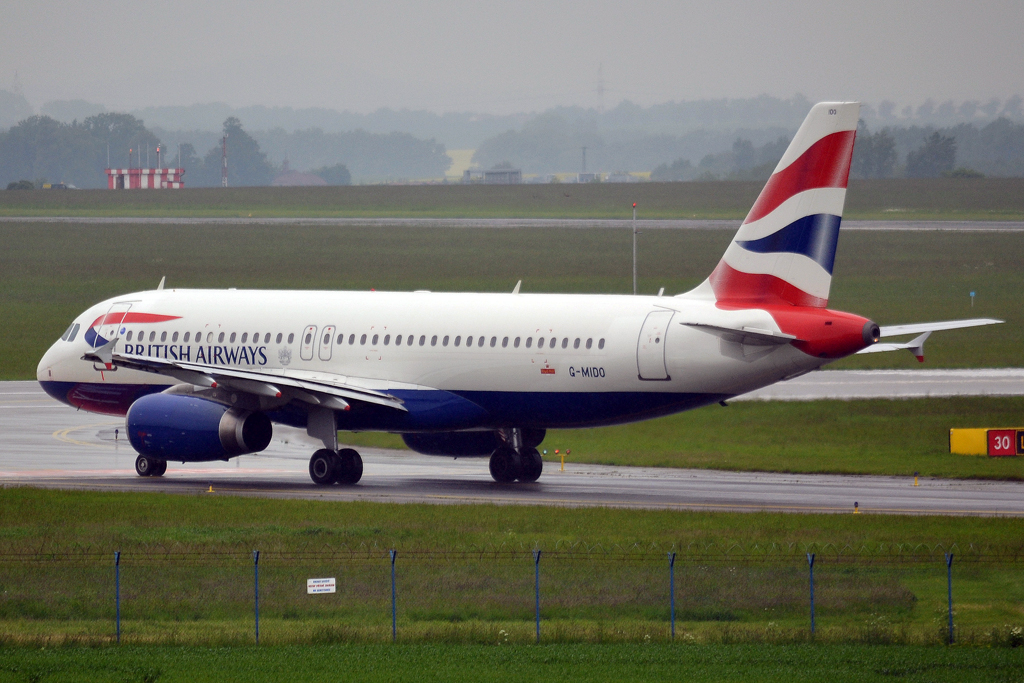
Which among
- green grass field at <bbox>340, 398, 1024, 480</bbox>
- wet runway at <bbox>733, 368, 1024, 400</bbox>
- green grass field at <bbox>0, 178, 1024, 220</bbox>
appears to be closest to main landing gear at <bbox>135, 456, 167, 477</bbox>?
green grass field at <bbox>340, 398, 1024, 480</bbox>

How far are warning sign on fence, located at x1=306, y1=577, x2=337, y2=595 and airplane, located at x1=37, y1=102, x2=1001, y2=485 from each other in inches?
554

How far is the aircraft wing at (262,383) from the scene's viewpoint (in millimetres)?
34094

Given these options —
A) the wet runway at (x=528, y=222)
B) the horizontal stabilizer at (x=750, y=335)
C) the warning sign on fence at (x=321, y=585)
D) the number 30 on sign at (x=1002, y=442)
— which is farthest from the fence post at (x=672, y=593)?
the wet runway at (x=528, y=222)

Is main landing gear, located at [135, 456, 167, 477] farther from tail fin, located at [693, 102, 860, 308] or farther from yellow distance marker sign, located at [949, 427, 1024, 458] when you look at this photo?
yellow distance marker sign, located at [949, 427, 1024, 458]

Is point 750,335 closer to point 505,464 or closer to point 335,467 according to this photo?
point 505,464

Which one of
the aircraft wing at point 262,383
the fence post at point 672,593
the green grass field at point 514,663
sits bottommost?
the green grass field at point 514,663

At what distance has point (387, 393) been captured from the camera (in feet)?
120

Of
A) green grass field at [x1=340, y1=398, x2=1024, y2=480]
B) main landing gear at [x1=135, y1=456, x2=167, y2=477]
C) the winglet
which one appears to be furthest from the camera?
green grass field at [x1=340, y1=398, x2=1024, y2=480]

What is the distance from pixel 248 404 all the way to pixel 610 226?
81.2 m

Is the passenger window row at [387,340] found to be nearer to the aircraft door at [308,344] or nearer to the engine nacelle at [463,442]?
the aircraft door at [308,344]

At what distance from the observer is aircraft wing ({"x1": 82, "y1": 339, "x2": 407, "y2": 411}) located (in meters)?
34.1

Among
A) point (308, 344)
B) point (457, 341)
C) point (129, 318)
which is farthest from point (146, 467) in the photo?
point (457, 341)

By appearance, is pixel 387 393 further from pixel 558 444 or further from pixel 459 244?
pixel 459 244

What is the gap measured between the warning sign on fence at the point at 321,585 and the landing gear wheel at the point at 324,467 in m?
15.5
